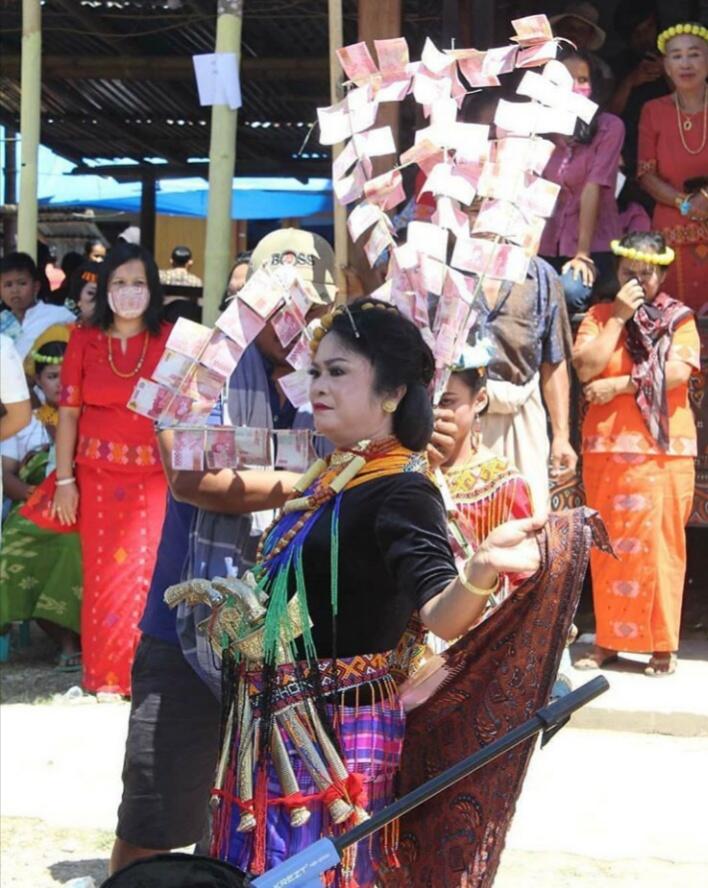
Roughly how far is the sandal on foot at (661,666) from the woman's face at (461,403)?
2.53 m

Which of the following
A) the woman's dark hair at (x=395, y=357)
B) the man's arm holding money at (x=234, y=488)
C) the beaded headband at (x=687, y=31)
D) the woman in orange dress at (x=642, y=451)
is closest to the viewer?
the woman's dark hair at (x=395, y=357)

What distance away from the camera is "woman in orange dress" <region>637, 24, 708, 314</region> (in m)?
6.28

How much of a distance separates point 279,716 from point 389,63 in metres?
1.68

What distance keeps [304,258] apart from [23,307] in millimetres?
4545

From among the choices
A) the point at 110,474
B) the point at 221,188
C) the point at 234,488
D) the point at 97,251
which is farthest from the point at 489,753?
the point at 97,251

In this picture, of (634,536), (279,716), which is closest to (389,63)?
(279,716)

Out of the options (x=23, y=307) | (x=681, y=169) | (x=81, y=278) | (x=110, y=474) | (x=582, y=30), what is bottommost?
(x=110, y=474)

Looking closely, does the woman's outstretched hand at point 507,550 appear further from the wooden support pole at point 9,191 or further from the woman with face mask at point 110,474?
the wooden support pole at point 9,191

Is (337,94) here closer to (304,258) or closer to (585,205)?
(304,258)

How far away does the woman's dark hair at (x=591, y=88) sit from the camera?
588cm

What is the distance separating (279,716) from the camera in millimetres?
2666

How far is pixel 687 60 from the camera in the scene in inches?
244

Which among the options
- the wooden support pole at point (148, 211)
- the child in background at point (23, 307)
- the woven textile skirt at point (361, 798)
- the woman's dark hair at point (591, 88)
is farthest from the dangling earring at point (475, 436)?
the wooden support pole at point (148, 211)

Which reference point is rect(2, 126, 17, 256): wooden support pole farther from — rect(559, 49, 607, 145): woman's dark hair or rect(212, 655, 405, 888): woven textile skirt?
rect(212, 655, 405, 888): woven textile skirt
